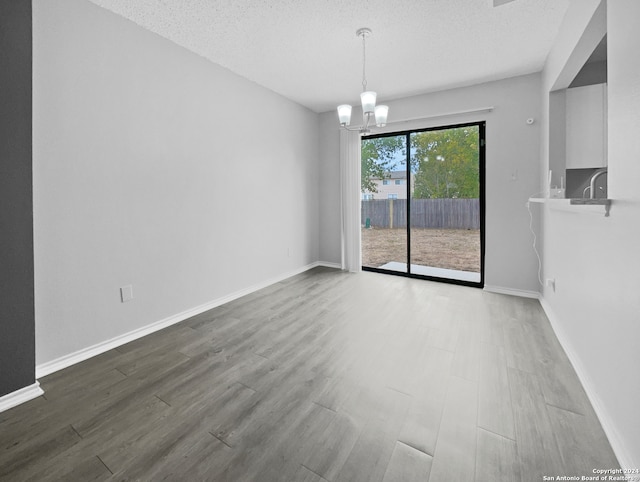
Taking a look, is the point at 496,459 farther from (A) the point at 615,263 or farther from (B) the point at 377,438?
(A) the point at 615,263

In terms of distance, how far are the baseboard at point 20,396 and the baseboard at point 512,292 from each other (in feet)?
14.8

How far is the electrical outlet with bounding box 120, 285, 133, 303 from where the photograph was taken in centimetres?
259

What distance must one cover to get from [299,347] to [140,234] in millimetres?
1715

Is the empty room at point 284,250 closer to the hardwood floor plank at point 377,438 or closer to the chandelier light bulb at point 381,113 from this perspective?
the hardwood floor plank at point 377,438

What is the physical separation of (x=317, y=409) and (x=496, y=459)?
2.95 feet

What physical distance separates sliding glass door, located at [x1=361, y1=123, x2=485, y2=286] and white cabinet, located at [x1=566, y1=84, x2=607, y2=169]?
1.16 metres

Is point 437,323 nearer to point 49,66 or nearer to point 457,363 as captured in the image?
point 457,363

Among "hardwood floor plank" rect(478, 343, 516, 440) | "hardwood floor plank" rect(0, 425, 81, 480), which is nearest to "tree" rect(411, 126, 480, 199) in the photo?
"hardwood floor plank" rect(478, 343, 516, 440)

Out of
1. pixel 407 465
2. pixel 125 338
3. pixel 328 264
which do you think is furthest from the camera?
pixel 328 264

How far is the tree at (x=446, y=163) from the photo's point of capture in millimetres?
4148

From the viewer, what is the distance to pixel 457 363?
2244mm

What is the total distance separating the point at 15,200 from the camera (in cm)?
183

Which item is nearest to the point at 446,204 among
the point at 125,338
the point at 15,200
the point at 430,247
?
the point at 430,247

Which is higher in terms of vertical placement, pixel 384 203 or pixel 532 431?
pixel 384 203
